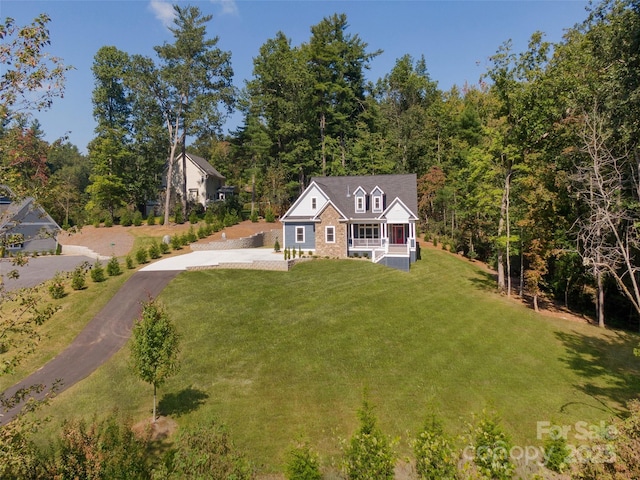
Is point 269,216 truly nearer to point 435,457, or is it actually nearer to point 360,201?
point 360,201

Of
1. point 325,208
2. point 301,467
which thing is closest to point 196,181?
point 325,208

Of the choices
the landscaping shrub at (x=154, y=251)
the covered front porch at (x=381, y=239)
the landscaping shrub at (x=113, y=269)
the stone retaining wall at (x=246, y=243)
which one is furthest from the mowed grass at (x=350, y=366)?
the stone retaining wall at (x=246, y=243)

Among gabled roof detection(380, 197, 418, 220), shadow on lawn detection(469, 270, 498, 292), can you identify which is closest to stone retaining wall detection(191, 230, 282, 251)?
gabled roof detection(380, 197, 418, 220)

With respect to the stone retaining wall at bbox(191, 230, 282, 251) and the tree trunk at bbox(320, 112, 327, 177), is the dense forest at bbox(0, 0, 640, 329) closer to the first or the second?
the tree trunk at bbox(320, 112, 327, 177)

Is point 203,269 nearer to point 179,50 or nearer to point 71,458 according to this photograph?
point 71,458

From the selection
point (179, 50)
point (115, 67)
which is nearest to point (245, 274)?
point (179, 50)

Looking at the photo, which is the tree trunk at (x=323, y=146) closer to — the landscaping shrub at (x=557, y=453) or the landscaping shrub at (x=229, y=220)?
the landscaping shrub at (x=229, y=220)
